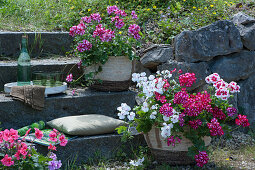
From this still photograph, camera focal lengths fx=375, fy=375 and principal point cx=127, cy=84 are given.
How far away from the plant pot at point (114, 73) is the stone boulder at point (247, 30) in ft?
4.48

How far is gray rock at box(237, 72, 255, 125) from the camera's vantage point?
4098mm

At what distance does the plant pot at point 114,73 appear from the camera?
11.5 ft

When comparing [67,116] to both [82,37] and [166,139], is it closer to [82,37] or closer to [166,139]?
[82,37]

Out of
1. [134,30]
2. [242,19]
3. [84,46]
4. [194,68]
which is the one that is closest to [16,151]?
[84,46]

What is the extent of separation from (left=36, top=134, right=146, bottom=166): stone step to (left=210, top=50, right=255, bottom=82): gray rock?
1277 millimetres

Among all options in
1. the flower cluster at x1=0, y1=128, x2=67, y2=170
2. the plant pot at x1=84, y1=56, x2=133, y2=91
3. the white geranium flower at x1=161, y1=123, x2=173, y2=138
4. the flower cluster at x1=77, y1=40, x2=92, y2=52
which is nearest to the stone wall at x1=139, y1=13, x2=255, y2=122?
the plant pot at x1=84, y1=56, x2=133, y2=91

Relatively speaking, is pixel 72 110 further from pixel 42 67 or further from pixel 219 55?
pixel 219 55

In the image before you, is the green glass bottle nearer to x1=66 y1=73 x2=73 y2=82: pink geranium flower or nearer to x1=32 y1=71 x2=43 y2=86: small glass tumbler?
x1=32 y1=71 x2=43 y2=86: small glass tumbler

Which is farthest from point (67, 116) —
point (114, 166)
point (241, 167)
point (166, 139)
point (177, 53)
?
point (241, 167)

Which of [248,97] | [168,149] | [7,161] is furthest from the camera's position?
[248,97]

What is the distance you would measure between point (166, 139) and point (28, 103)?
1.20m

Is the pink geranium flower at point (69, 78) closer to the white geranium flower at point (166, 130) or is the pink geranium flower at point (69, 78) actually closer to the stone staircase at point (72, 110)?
the stone staircase at point (72, 110)

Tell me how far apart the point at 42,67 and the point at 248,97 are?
7.33ft

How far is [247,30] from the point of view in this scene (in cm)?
407
